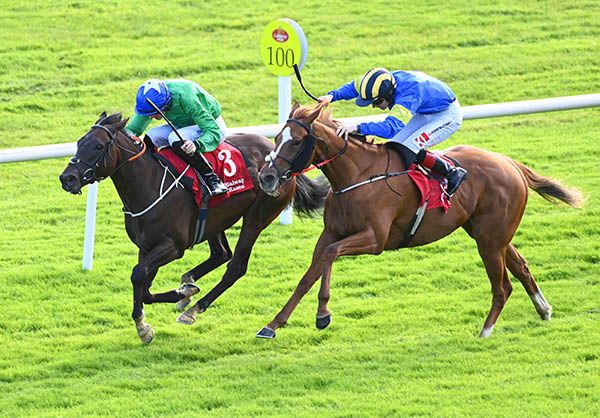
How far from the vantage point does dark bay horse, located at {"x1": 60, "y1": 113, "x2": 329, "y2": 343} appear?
8273mm

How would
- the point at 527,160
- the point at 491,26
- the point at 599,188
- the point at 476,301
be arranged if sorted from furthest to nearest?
the point at 491,26, the point at 527,160, the point at 599,188, the point at 476,301

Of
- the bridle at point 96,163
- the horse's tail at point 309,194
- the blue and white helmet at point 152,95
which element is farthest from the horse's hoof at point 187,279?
the blue and white helmet at point 152,95

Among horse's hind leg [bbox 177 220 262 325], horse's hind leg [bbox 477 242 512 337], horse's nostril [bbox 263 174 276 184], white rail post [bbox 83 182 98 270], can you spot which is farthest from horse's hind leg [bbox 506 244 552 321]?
white rail post [bbox 83 182 98 270]

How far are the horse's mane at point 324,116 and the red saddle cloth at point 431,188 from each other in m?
0.37

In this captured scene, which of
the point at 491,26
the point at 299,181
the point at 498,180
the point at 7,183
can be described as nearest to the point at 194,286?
the point at 299,181

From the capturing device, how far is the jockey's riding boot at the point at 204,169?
8.77 meters

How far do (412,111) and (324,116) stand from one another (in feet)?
2.01

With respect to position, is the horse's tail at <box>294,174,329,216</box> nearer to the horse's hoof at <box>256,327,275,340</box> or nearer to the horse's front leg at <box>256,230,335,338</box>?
the horse's front leg at <box>256,230,335,338</box>

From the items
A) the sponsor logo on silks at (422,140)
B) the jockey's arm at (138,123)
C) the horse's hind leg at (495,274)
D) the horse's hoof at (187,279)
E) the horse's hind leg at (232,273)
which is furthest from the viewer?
the horse's hoof at (187,279)

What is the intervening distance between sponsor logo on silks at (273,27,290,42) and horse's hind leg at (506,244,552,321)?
9.15 feet

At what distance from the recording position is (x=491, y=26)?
18797 millimetres

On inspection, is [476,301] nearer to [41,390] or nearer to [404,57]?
[41,390]

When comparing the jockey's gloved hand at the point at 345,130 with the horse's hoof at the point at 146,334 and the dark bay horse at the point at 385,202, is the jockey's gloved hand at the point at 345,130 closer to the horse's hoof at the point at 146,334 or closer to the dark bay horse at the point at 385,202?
the dark bay horse at the point at 385,202

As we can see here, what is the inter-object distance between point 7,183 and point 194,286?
459cm
